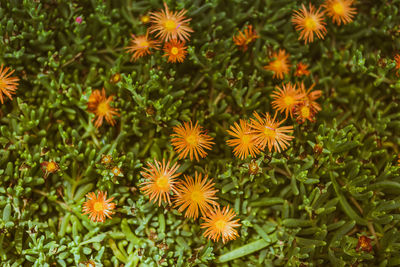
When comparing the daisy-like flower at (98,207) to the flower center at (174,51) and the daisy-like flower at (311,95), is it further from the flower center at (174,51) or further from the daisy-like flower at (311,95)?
the daisy-like flower at (311,95)

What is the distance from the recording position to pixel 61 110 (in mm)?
Answer: 1739

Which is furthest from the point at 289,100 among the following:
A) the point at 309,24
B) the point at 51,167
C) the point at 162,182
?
the point at 51,167

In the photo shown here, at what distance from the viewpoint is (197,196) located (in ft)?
5.20

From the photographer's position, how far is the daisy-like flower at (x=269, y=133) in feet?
5.10

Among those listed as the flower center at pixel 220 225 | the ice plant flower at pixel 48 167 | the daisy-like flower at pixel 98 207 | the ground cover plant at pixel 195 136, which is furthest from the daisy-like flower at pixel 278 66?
the ice plant flower at pixel 48 167

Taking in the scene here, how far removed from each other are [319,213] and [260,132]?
0.46 metres

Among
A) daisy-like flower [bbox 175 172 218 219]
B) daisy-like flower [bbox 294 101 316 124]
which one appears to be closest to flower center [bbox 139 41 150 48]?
daisy-like flower [bbox 175 172 218 219]

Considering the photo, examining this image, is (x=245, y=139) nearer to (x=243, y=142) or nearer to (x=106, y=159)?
(x=243, y=142)

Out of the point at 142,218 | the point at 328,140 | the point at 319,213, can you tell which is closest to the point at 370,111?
the point at 328,140

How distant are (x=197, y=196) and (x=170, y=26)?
821 millimetres

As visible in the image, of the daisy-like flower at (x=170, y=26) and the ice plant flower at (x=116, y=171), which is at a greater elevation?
the daisy-like flower at (x=170, y=26)

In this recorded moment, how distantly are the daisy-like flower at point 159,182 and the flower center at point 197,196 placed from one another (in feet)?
0.30

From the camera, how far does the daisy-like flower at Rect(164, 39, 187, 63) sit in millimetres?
1686

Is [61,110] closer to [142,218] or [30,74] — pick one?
[30,74]
